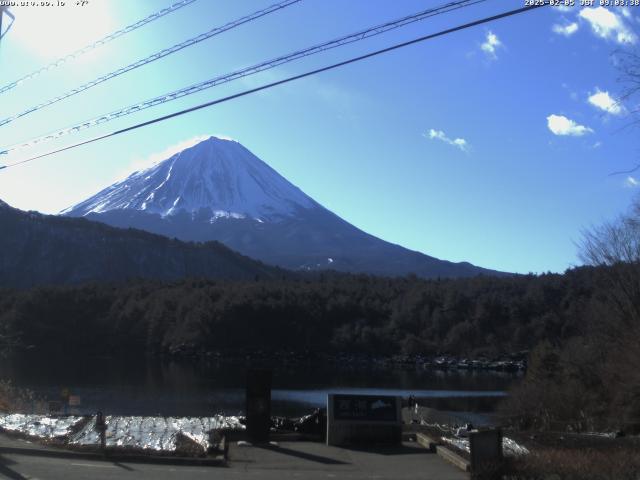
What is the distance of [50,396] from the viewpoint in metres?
50.0

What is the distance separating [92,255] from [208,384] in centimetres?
12480

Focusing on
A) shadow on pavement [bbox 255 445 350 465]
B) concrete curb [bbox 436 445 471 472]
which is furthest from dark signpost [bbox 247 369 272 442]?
concrete curb [bbox 436 445 471 472]

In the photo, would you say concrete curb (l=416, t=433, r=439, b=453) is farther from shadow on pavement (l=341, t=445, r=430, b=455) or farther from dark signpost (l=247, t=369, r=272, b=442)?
dark signpost (l=247, t=369, r=272, b=442)

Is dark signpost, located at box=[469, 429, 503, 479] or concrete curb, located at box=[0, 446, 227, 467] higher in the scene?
dark signpost, located at box=[469, 429, 503, 479]

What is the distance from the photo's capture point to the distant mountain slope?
569ft

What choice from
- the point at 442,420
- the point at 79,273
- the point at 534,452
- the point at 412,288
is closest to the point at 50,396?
the point at 442,420

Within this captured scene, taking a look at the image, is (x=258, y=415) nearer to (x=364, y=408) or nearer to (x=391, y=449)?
(x=364, y=408)

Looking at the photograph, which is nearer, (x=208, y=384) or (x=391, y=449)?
(x=391, y=449)

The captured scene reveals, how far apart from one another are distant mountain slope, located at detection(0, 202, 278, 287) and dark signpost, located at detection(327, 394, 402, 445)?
530 ft

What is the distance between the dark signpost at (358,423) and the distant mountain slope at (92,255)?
161429 mm

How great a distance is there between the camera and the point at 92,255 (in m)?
183

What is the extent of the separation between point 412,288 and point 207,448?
5179 inches

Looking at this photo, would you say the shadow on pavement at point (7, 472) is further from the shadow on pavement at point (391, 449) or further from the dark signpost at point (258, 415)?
the shadow on pavement at point (391, 449)

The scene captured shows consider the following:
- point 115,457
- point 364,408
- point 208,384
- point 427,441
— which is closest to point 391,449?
→ point 427,441
